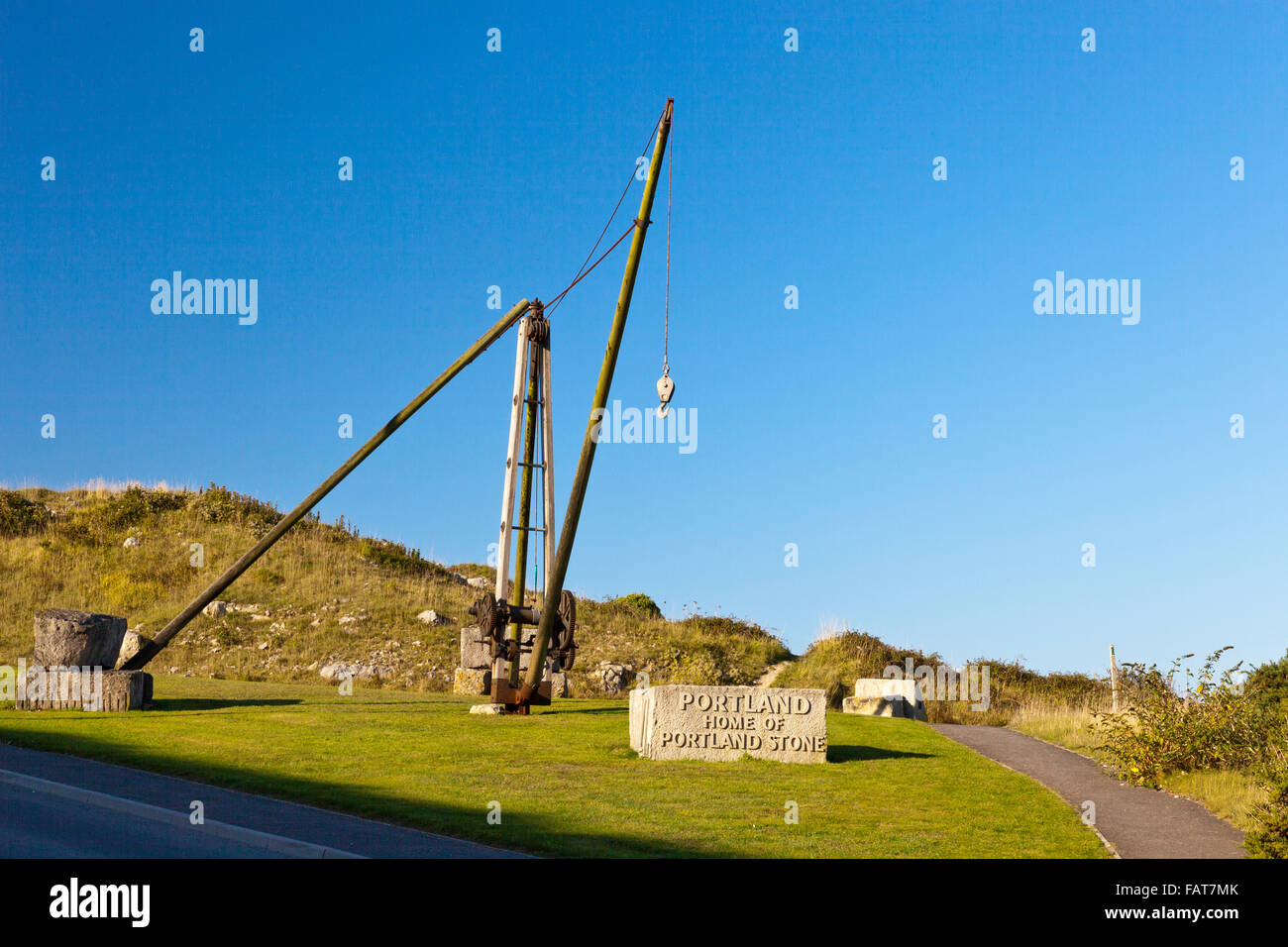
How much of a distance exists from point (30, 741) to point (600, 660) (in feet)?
90.1

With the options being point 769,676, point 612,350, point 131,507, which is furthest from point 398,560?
point 612,350

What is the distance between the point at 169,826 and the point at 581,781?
5.63m

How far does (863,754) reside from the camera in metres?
19.2

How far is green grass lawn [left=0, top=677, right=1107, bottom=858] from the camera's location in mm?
11359

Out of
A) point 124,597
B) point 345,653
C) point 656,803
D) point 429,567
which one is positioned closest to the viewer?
point 656,803

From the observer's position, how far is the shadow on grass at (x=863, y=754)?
18.7 meters

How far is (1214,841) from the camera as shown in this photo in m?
12.3

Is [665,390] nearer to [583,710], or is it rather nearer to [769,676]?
[583,710]

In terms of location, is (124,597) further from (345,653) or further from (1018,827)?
(1018,827)

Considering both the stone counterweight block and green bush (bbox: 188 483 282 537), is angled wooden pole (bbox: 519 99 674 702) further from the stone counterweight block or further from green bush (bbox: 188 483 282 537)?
green bush (bbox: 188 483 282 537)

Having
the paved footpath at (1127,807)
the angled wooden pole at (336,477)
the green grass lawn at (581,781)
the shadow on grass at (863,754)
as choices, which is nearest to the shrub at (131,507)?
the angled wooden pole at (336,477)

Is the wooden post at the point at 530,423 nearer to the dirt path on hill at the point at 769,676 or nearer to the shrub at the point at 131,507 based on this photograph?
the dirt path on hill at the point at 769,676
